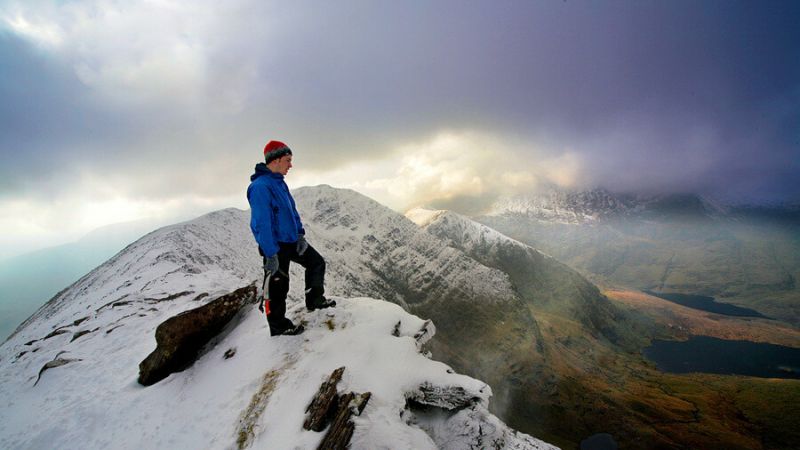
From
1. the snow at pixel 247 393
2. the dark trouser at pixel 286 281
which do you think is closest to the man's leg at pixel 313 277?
the dark trouser at pixel 286 281

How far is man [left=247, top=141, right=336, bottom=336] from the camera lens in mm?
8180

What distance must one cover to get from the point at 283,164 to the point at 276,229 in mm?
1908

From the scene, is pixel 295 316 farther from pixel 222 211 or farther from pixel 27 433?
pixel 222 211

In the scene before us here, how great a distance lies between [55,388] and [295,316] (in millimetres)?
7565

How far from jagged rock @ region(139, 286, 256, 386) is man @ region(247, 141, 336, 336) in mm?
3181

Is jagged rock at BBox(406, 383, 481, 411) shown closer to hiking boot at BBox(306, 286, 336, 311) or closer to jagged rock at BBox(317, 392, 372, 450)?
jagged rock at BBox(317, 392, 372, 450)

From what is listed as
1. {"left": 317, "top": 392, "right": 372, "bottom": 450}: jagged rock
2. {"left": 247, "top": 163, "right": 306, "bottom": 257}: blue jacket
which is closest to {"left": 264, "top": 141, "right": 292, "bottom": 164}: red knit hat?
{"left": 247, "top": 163, "right": 306, "bottom": 257}: blue jacket

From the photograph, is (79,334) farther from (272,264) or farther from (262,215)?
(262,215)

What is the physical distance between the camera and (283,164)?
29.3 ft

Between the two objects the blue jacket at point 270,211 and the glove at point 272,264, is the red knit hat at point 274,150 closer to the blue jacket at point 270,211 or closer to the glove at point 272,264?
the blue jacket at point 270,211

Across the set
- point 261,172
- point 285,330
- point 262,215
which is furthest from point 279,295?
point 261,172

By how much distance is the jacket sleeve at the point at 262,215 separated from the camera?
813cm

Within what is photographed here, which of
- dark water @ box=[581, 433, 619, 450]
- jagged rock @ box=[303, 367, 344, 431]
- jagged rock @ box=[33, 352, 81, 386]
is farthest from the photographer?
dark water @ box=[581, 433, 619, 450]

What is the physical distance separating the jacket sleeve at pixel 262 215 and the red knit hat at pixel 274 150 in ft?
3.29
